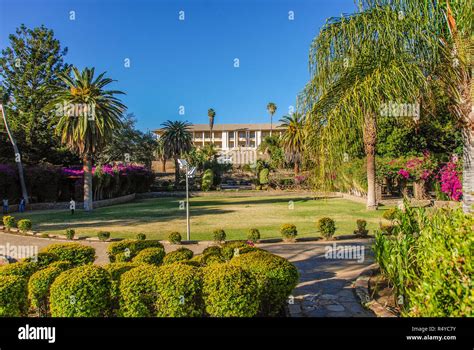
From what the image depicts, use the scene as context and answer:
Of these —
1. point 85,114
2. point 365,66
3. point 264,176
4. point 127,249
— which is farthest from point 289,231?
point 264,176

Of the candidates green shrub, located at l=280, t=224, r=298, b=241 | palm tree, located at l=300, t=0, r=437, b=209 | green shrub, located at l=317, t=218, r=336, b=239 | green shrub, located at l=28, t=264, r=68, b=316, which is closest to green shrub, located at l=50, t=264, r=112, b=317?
green shrub, located at l=28, t=264, r=68, b=316

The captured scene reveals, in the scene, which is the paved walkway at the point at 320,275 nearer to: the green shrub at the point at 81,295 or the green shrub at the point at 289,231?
the green shrub at the point at 289,231

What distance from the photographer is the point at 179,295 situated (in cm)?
445

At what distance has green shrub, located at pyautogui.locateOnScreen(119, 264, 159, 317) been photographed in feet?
14.9

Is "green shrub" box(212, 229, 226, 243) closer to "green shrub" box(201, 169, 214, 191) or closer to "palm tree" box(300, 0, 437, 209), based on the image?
"palm tree" box(300, 0, 437, 209)

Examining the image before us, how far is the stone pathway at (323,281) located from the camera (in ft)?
18.6

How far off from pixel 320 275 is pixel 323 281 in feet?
1.92

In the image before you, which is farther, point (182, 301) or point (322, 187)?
point (322, 187)

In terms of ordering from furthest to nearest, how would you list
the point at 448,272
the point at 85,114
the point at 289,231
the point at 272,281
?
the point at 85,114
the point at 289,231
the point at 272,281
the point at 448,272

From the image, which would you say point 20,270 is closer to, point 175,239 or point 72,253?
point 72,253
